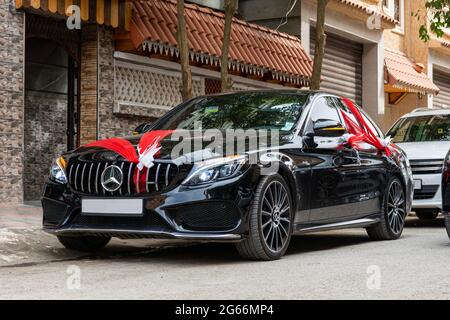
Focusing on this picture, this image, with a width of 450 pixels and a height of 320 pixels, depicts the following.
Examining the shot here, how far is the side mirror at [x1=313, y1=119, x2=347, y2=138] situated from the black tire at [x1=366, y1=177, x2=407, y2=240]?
64.9 inches

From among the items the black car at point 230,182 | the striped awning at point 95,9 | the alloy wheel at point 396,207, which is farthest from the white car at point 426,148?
the striped awning at point 95,9

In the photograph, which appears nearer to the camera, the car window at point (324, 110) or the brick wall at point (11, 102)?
the car window at point (324, 110)

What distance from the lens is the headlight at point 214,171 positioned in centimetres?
706

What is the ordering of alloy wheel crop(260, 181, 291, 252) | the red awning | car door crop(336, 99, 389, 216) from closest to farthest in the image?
alloy wheel crop(260, 181, 291, 252) → car door crop(336, 99, 389, 216) → the red awning

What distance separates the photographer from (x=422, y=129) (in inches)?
530

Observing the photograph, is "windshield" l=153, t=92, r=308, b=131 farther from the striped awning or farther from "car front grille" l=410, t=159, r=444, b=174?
the striped awning

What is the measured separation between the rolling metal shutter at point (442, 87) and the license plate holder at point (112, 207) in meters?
24.7

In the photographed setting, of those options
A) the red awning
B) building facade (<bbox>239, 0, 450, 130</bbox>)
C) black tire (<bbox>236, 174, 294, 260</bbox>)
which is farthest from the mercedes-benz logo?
building facade (<bbox>239, 0, 450, 130</bbox>)

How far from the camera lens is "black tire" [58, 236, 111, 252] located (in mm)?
8258

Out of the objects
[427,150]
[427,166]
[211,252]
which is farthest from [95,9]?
[211,252]

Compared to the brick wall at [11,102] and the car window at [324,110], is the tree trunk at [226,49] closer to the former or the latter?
the brick wall at [11,102]

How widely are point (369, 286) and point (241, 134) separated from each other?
87.6 inches

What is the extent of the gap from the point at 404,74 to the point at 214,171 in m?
20.1
